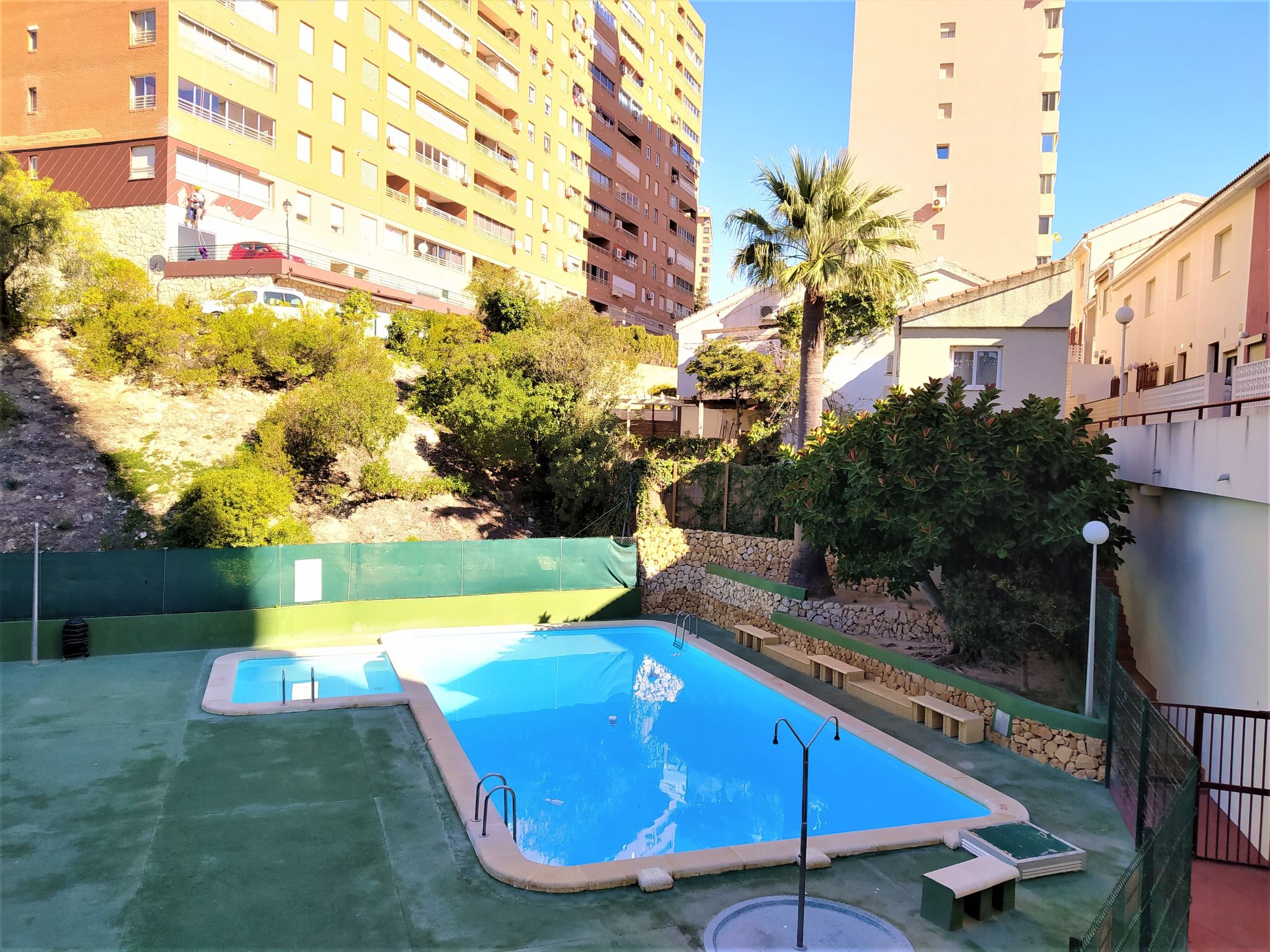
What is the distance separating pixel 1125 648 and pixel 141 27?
1508 inches

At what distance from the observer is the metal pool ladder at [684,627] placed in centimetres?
1950

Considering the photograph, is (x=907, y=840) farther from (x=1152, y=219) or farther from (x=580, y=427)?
(x=1152, y=219)

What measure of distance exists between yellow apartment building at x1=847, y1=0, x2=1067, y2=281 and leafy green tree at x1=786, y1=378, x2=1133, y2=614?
29643 millimetres

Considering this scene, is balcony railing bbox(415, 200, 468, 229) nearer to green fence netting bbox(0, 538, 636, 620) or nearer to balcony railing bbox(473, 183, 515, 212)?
balcony railing bbox(473, 183, 515, 212)

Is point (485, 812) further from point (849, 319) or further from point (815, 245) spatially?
point (849, 319)

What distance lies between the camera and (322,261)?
36719 mm

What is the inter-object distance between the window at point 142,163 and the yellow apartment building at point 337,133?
2.6 inches

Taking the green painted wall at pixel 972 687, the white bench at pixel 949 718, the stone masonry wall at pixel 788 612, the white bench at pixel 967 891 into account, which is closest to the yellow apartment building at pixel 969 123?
the stone masonry wall at pixel 788 612

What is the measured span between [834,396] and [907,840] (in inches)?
850

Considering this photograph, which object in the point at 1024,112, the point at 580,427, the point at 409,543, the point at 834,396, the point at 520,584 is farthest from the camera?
the point at 1024,112

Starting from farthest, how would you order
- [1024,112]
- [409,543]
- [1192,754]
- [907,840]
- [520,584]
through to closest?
1. [1024,112]
2. [520,584]
3. [409,543]
4. [907,840]
5. [1192,754]

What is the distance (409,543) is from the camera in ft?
63.9

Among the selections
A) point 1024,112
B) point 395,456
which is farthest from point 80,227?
point 1024,112

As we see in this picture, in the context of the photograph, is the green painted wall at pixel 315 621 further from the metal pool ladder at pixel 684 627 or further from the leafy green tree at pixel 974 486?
the leafy green tree at pixel 974 486
